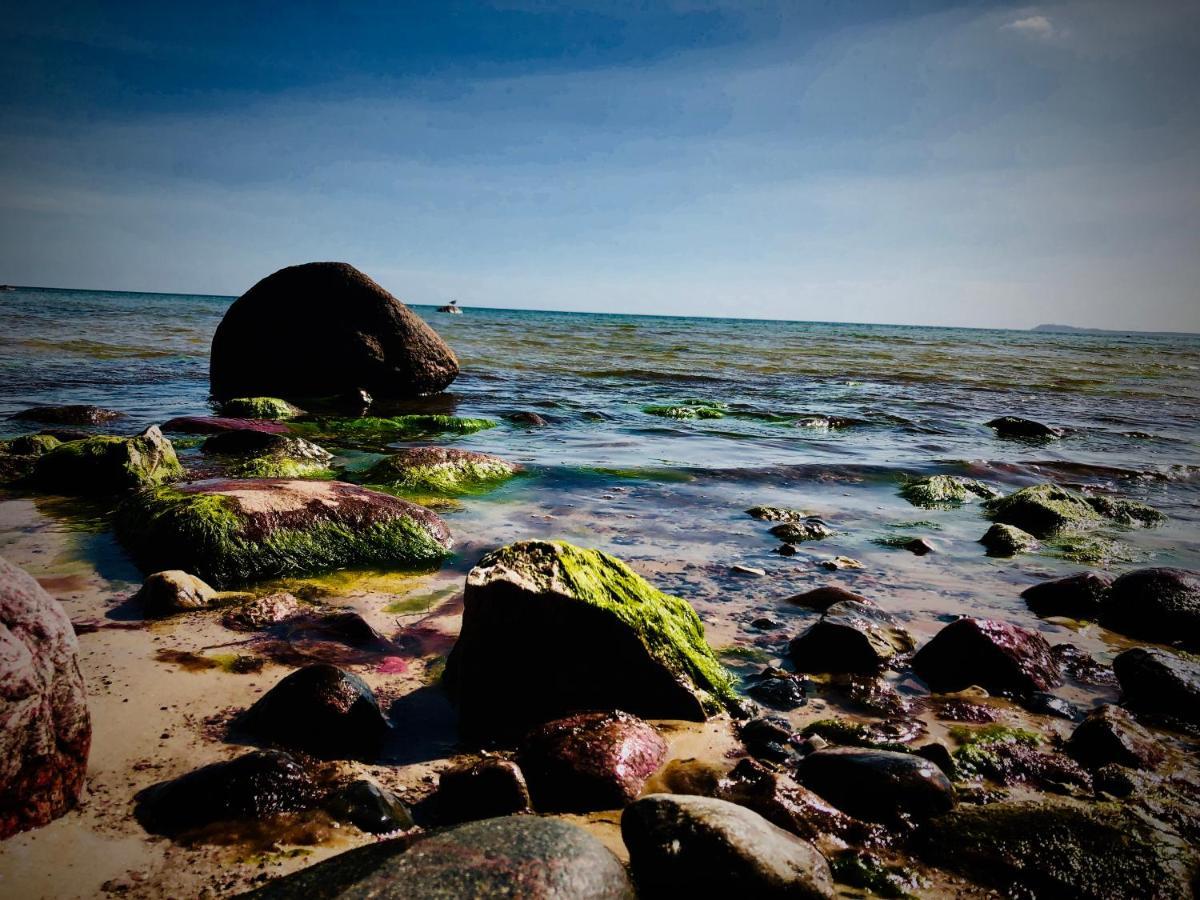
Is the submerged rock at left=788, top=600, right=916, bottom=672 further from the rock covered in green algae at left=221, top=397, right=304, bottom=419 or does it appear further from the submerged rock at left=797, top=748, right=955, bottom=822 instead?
the rock covered in green algae at left=221, top=397, right=304, bottom=419

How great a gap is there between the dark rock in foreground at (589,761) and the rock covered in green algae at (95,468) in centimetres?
484

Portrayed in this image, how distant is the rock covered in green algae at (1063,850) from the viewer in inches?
→ 79.4

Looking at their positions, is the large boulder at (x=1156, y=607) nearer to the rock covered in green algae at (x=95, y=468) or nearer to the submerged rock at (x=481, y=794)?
the submerged rock at (x=481, y=794)

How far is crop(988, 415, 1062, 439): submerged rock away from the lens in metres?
11.5

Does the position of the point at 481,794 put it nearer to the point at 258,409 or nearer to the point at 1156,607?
the point at 1156,607

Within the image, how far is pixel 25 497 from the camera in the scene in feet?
17.7

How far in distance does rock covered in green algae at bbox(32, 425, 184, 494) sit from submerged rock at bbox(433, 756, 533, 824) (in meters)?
4.85

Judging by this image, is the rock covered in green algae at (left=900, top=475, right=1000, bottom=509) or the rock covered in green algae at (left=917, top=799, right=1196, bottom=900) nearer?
the rock covered in green algae at (left=917, top=799, right=1196, bottom=900)

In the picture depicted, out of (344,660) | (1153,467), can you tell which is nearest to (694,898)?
(344,660)

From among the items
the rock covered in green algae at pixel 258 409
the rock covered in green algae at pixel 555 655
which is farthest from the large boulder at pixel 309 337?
the rock covered in green algae at pixel 555 655

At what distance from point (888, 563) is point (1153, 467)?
6653 millimetres

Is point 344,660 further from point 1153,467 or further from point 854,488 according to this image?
point 1153,467

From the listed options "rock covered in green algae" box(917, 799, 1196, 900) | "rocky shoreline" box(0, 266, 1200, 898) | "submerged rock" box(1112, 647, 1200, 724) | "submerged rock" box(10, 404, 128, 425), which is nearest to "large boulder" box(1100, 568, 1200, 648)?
"rocky shoreline" box(0, 266, 1200, 898)

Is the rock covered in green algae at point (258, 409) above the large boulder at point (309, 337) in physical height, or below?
below
